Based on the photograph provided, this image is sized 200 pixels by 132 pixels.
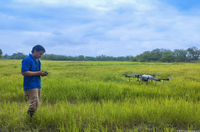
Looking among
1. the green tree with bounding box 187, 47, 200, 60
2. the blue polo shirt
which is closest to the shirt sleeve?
the blue polo shirt

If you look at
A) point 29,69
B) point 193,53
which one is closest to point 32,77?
point 29,69

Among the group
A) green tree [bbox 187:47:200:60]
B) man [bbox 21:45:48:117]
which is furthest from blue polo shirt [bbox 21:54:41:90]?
green tree [bbox 187:47:200:60]

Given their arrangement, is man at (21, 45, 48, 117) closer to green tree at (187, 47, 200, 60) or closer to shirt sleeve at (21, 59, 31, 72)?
shirt sleeve at (21, 59, 31, 72)

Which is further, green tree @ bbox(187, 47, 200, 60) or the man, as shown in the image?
green tree @ bbox(187, 47, 200, 60)

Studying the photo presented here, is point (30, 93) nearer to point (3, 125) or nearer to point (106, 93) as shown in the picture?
point (3, 125)

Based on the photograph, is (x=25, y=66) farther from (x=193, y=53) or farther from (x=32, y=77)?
(x=193, y=53)

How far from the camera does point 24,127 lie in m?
2.50

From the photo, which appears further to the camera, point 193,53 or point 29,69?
point 193,53

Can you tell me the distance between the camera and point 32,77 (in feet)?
8.87

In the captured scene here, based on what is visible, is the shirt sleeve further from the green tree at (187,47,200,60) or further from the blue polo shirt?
the green tree at (187,47,200,60)

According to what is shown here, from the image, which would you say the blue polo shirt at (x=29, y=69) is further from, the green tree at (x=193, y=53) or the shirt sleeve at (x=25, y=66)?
the green tree at (x=193, y=53)

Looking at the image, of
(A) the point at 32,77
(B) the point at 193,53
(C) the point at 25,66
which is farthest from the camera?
(B) the point at 193,53

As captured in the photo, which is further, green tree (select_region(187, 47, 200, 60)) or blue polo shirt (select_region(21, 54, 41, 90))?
green tree (select_region(187, 47, 200, 60))

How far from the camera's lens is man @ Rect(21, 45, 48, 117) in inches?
102
